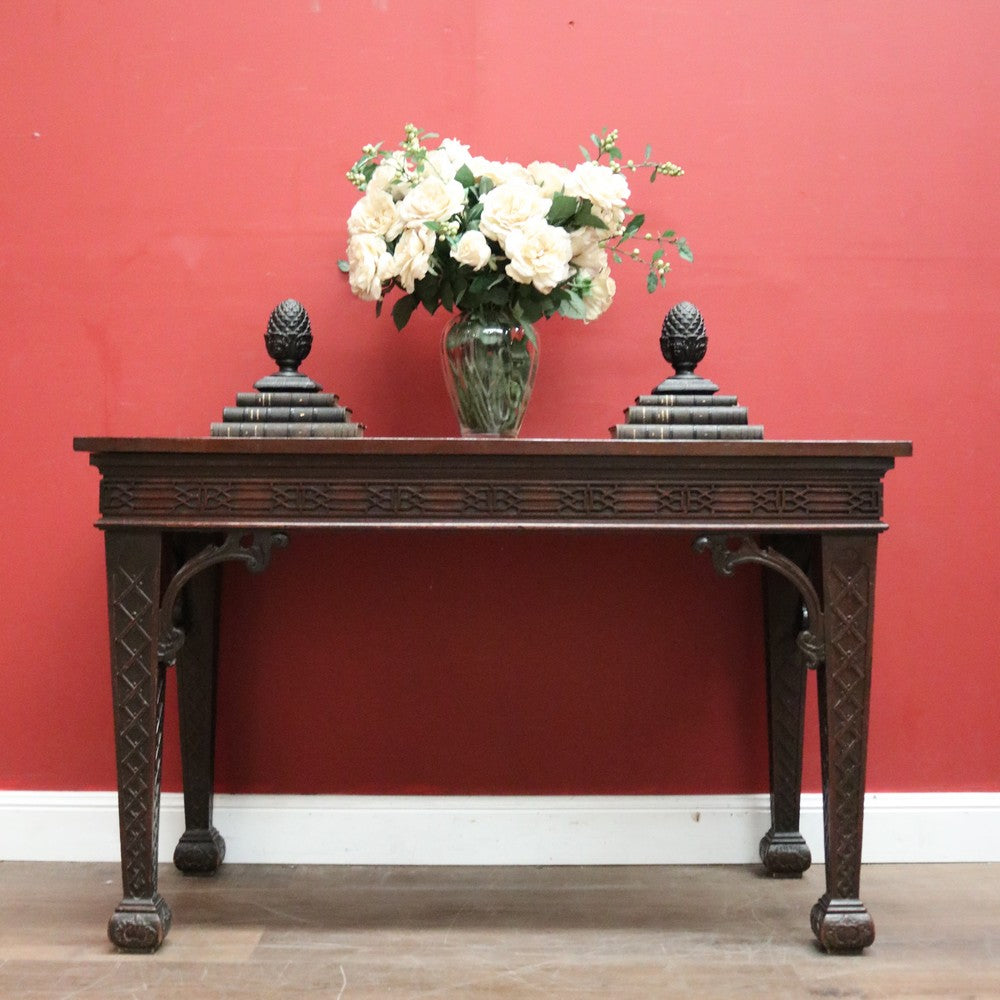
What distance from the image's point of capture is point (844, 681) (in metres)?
1.80

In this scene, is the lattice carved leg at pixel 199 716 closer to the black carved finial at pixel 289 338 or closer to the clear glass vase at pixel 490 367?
the black carved finial at pixel 289 338

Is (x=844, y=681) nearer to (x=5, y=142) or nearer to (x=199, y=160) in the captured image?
(x=199, y=160)

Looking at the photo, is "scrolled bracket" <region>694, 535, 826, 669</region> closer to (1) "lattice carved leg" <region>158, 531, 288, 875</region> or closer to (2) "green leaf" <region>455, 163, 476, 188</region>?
(2) "green leaf" <region>455, 163, 476, 188</region>

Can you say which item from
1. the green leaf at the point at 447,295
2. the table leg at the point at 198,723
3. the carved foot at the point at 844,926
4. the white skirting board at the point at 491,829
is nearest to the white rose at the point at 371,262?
the green leaf at the point at 447,295

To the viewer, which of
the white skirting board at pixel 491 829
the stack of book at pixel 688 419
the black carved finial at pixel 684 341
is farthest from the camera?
the white skirting board at pixel 491 829

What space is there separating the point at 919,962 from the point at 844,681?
50 cm

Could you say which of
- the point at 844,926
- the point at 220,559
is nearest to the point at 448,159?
the point at 220,559

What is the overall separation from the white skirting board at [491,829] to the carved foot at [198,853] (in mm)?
66

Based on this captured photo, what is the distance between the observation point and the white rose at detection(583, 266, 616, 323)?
2066 mm

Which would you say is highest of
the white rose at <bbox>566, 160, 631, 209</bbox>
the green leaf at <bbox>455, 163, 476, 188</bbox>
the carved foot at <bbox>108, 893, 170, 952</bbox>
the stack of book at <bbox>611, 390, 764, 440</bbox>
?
the green leaf at <bbox>455, 163, 476, 188</bbox>

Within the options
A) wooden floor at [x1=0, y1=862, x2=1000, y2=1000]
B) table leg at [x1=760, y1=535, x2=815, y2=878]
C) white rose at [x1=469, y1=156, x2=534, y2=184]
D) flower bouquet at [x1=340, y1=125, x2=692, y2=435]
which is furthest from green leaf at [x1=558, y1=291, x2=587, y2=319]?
wooden floor at [x1=0, y1=862, x2=1000, y2=1000]

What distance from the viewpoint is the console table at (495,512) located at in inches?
69.9

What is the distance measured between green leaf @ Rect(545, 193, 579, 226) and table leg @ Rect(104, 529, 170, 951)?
3.06 feet

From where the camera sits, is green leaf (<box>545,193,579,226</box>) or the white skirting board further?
the white skirting board
